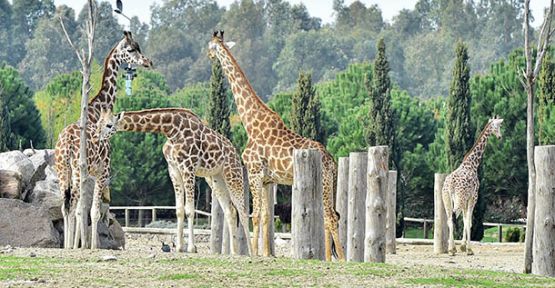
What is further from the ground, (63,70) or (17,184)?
(63,70)

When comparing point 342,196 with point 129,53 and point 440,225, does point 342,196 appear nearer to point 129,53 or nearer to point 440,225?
point 129,53

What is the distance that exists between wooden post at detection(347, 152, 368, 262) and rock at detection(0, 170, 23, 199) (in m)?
5.58

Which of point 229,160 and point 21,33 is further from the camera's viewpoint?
point 21,33

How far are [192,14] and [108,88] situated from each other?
110041mm

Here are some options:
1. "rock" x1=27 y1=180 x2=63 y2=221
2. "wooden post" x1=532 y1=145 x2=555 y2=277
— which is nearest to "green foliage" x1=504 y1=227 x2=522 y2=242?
"rock" x1=27 y1=180 x2=63 y2=221

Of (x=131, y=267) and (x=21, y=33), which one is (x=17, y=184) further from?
(x=21, y=33)

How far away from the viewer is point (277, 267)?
1566cm

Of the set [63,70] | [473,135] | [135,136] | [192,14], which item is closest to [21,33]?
[63,70]

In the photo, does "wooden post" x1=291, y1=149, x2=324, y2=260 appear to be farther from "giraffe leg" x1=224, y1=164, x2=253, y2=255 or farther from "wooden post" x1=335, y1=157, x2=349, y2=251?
"wooden post" x1=335, y1=157, x2=349, y2=251

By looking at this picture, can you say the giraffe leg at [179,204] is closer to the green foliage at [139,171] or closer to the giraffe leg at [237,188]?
the giraffe leg at [237,188]

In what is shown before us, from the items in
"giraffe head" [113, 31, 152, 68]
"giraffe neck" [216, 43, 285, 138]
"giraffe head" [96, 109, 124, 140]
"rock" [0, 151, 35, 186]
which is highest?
"giraffe head" [113, 31, 152, 68]

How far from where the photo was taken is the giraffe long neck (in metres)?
20.5

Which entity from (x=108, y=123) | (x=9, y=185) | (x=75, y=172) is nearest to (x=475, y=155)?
(x=9, y=185)

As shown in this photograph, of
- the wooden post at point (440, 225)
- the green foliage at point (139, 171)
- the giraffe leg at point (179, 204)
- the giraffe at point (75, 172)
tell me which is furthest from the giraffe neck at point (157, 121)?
the green foliage at point (139, 171)
